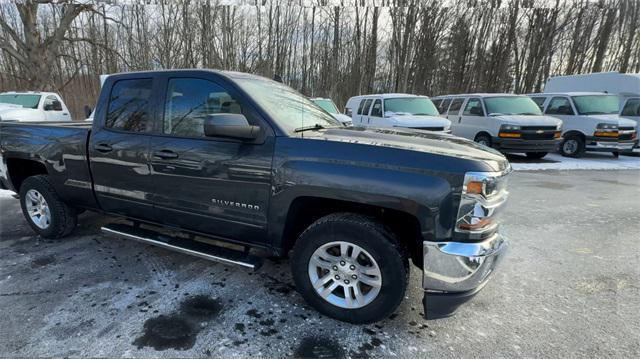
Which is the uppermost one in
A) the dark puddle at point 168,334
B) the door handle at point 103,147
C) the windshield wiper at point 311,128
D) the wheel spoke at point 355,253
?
Answer: the windshield wiper at point 311,128

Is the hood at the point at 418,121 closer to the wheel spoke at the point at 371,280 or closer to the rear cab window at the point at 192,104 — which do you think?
the rear cab window at the point at 192,104

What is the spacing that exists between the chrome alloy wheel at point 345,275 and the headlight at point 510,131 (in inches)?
378

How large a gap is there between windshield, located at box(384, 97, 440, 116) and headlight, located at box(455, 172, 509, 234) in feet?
27.5

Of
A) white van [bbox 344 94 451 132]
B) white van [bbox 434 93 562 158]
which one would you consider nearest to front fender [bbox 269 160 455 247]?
white van [bbox 344 94 451 132]

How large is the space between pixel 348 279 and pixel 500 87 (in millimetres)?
30337

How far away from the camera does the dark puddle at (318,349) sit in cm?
235

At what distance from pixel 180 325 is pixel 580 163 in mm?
12484

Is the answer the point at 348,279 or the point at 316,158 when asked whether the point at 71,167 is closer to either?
the point at 316,158

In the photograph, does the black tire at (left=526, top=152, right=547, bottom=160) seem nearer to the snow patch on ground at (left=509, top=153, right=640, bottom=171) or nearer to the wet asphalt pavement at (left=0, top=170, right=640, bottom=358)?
the snow patch on ground at (left=509, top=153, right=640, bottom=171)

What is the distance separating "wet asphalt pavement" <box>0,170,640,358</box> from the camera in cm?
243

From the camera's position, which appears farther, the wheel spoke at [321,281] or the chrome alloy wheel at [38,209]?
the chrome alloy wheel at [38,209]

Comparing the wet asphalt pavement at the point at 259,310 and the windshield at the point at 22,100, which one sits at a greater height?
the windshield at the point at 22,100

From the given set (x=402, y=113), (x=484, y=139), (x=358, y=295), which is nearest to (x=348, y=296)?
(x=358, y=295)

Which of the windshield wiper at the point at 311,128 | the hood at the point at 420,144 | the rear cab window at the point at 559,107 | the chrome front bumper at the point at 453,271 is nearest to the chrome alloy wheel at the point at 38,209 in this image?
the windshield wiper at the point at 311,128
